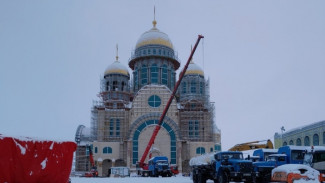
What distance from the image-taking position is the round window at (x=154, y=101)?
51750 mm

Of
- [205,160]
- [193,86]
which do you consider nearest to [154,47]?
[193,86]

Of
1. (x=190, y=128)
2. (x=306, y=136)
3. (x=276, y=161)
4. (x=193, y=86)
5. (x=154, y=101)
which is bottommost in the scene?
(x=276, y=161)

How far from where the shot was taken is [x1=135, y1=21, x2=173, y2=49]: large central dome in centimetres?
5747

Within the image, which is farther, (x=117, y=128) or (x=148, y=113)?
(x=117, y=128)

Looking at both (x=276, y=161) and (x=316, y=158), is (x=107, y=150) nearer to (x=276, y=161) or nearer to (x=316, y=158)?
(x=276, y=161)

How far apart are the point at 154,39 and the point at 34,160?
45527 millimetres

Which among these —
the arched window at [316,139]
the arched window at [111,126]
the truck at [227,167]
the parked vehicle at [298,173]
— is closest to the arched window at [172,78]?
the arched window at [111,126]

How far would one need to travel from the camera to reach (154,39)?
5756 centimetres

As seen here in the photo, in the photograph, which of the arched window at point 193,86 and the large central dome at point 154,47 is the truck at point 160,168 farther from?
the large central dome at point 154,47

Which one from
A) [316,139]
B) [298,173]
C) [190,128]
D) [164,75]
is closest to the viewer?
[298,173]

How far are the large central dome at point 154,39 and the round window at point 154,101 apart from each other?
997 cm

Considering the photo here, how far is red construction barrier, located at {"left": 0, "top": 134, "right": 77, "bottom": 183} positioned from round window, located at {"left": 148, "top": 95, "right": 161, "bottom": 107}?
120ft

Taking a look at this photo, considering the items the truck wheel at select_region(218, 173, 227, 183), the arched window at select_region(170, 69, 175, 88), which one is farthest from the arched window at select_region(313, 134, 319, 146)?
the truck wheel at select_region(218, 173, 227, 183)

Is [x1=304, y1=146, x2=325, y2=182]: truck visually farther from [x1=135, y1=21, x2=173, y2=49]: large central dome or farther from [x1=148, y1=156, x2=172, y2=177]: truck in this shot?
[x1=135, y1=21, x2=173, y2=49]: large central dome
